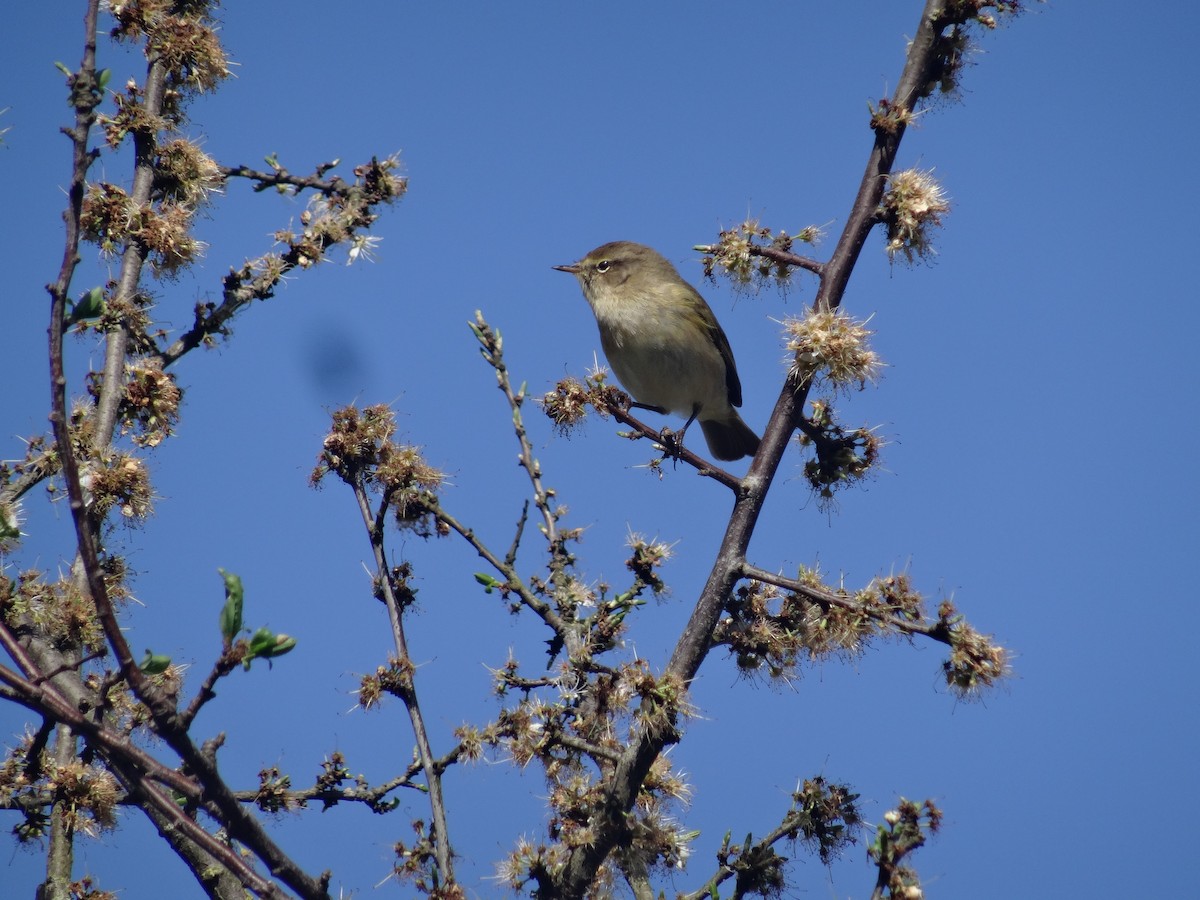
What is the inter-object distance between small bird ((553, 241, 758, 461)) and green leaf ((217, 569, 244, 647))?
5.67 meters

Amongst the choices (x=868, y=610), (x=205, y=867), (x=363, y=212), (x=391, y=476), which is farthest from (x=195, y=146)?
(x=868, y=610)

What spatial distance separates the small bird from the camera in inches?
328

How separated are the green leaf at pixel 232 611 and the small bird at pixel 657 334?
18.6ft

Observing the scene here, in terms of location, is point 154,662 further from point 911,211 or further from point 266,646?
point 911,211

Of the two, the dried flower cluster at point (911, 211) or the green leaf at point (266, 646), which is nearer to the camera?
the green leaf at point (266, 646)

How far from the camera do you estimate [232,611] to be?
247 cm

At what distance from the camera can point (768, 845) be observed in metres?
4.25

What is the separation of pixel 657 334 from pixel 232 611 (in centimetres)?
608

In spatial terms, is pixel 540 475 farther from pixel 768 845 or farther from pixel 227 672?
pixel 227 672

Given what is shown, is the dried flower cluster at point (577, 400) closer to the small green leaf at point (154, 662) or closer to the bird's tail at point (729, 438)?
the small green leaf at point (154, 662)

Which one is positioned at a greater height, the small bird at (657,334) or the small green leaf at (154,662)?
the small bird at (657,334)

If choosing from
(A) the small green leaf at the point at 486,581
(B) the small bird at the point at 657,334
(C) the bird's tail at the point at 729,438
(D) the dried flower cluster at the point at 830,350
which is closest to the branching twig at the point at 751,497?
(D) the dried flower cluster at the point at 830,350

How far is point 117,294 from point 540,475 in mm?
2195

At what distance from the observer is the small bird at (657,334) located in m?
8.33
